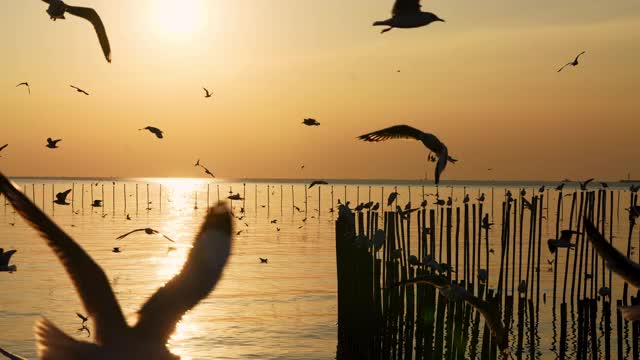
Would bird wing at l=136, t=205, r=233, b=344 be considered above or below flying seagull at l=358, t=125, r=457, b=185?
below

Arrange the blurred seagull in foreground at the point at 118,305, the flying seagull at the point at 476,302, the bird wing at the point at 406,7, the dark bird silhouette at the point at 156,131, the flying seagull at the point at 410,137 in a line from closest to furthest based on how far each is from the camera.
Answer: the blurred seagull in foreground at the point at 118,305 < the flying seagull at the point at 476,302 < the flying seagull at the point at 410,137 < the bird wing at the point at 406,7 < the dark bird silhouette at the point at 156,131

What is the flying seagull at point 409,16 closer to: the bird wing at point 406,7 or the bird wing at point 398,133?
the bird wing at point 406,7

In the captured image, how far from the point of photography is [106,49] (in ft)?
32.7

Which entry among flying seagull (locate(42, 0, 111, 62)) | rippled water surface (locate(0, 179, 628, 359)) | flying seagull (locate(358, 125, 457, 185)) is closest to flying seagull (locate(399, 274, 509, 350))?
rippled water surface (locate(0, 179, 628, 359))

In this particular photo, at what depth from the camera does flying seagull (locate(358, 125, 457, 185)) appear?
1323cm

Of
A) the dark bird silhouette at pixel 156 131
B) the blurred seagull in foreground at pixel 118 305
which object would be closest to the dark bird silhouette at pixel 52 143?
the dark bird silhouette at pixel 156 131

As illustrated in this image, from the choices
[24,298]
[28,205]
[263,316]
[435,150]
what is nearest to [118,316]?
[28,205]

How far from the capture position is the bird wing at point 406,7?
13.6 meters

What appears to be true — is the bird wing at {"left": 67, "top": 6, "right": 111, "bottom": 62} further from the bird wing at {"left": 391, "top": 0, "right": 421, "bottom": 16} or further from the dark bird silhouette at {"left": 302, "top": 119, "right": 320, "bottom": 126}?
the dark bird silhouette at {"left": 302, "top": 119, "right": 320, "bottom": 126}

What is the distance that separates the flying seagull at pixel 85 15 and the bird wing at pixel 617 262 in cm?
633

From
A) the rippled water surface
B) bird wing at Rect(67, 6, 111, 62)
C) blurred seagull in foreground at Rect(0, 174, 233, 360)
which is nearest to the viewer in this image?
blurred seagull in foreground at Rect(0, 174, 233, 360)

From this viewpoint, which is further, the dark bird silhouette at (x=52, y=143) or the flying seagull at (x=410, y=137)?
the dark bird silhouette at (x=52, y=143)

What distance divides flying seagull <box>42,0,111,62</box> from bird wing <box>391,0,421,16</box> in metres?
4.77

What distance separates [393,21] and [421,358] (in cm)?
519
